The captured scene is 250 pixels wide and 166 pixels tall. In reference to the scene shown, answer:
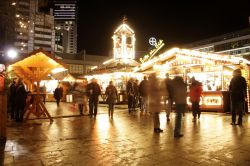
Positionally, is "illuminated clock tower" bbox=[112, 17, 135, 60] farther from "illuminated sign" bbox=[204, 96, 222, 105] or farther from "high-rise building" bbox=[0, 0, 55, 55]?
"high-rise building" bbox=[0, 0, 55, 55]

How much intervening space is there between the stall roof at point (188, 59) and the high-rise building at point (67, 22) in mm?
139633

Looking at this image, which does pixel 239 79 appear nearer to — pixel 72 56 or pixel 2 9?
pixel 2 9

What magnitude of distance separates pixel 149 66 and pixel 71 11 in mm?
164234

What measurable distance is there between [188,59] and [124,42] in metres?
9.85

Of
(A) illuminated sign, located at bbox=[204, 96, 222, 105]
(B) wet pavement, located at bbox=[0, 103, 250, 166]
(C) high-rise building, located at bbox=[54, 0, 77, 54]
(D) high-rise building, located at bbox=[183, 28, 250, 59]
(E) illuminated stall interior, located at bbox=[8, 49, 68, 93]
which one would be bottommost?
(B) wet pavement, located at bbox=[0, 103, 250, 166]

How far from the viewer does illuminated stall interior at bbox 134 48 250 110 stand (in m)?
14.0

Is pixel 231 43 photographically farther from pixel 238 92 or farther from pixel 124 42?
pixel 238 92

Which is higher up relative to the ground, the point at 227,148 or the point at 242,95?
the point at 242,95

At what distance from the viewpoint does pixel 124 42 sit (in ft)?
81.6

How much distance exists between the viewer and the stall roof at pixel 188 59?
46.8 feet

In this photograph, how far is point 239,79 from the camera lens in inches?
362

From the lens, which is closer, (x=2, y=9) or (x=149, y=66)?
(x=2, y=9)

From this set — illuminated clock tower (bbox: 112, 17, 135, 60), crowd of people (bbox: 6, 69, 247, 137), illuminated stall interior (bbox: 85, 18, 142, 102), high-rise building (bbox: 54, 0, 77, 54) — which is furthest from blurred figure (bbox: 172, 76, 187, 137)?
high-rise building (bbox: 54, 0, 77, 54)

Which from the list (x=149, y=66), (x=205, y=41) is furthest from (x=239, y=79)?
(x=205, y=41)
